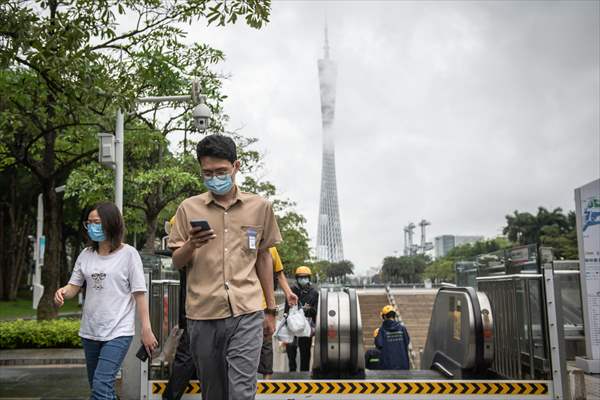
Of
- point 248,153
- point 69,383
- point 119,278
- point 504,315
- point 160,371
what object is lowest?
point 69,383

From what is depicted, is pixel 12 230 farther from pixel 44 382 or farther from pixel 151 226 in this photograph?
pixel 44 382

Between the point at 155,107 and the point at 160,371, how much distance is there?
33.7 ft

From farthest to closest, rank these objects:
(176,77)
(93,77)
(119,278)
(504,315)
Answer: (176,77), (93,77), (504,315), (119,278)

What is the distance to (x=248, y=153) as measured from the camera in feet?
65.7

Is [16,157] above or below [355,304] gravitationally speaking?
above

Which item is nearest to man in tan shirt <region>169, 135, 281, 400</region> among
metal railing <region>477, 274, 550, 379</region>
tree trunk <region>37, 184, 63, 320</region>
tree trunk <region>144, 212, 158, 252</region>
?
metal railing <region>477, 274, 550, 379</region>

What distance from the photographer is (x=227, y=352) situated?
129 inches

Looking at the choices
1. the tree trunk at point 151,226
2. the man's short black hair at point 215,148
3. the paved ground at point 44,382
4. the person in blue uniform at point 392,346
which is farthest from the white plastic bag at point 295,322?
the tree trunk at point 151,226

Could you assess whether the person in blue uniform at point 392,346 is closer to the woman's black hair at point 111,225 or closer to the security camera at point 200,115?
the woman's black hair at point 111,225

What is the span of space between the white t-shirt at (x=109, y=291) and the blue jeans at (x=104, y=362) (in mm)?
46

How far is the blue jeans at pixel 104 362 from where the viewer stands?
3.93 meters

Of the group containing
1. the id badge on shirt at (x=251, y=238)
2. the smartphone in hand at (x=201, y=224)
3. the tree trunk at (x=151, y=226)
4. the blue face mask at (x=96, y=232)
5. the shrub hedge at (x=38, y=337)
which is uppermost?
the tree trunk at (x=151, y=226)

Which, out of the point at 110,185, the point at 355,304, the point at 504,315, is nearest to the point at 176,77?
the point at 110,185

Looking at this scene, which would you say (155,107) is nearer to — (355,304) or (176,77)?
(176,77)
